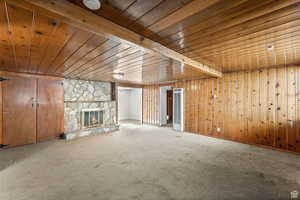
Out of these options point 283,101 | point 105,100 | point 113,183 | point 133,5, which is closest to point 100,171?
point 113,183

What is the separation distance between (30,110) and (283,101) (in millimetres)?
7075

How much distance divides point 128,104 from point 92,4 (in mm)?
8419

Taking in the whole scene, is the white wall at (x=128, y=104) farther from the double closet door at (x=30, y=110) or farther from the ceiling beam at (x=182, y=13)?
the ceiling beam at (x=182, y=13)

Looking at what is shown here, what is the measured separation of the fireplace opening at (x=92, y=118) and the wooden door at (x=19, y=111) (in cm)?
144

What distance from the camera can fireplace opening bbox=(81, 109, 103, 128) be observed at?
505 cm

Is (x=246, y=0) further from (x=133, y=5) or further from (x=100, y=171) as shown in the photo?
(x=100, y=171)

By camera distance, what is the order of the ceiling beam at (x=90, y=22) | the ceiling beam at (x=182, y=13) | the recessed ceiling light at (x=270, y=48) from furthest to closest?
the recessed ceiling light at (x=270, y=48)
the ceiling beam at (x=182, y=13)
the ceiling beam at (x=90, y=22)

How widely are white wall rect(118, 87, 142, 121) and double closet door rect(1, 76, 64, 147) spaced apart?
4.71 m

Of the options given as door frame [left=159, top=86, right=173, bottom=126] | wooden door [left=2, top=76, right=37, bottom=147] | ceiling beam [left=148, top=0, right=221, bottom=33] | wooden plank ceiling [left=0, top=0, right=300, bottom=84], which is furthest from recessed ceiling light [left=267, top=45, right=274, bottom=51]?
wooden door [left=2, top=76, right=37, bottom=147]

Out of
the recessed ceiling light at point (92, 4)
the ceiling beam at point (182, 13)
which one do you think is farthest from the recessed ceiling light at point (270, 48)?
the recessed ceiling light at point (92, 4)

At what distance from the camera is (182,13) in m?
1.36

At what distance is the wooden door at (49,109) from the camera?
414cm

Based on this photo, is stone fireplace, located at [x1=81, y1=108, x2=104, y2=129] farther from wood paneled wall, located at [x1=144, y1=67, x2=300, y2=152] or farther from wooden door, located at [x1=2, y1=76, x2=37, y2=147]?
wood paneled wall, located at [x1=144, y1=67, x2=300, y2=152]

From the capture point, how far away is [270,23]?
1558mm
